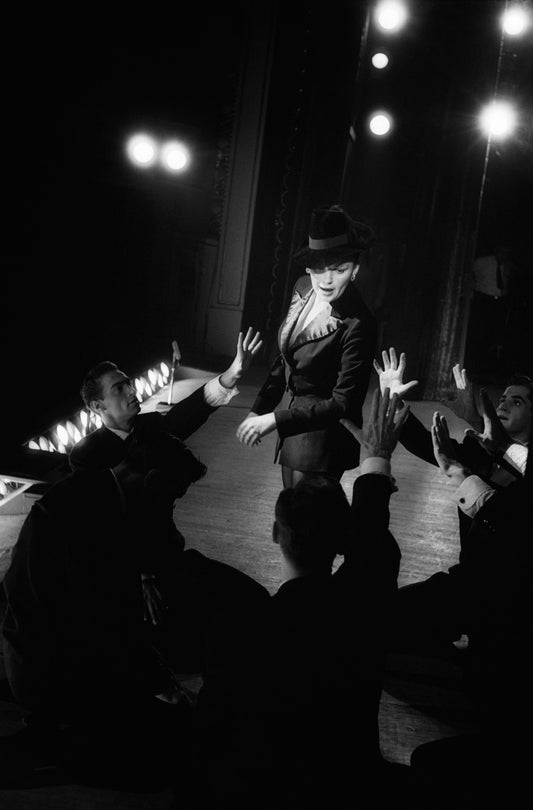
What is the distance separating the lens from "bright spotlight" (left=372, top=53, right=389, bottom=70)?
1302cm

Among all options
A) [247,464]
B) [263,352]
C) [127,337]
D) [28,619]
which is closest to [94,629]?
[28,619]

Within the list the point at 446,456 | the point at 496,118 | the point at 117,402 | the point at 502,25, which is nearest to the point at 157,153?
the point at 496,118

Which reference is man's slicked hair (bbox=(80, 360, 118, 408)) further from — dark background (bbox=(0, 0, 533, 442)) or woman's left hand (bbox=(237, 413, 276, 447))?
dark background (bbox=(0, 0, 533, 442))

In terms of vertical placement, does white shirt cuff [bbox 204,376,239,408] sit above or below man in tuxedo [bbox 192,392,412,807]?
above

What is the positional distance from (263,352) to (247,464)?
17.3 feet

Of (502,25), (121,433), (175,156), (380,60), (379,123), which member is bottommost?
(121,433)

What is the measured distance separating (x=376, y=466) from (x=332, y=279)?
1.62 metres

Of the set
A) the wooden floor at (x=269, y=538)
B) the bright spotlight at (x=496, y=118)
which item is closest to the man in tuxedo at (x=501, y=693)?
Result: the wooden floor at (x=269, y=538)

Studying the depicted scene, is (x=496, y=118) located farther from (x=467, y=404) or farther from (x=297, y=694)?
(x=297, y=694)

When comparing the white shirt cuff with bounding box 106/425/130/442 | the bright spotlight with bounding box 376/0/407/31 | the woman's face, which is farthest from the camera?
the bright spotlight with bounding box 376/0/407/31

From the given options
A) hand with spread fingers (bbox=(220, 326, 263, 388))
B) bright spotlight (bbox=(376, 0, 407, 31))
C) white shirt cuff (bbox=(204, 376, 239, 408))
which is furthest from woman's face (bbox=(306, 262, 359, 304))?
bright spotlight (bbox=(376, 0, 407, 31))

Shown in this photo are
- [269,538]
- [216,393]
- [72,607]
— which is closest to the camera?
[72,607]

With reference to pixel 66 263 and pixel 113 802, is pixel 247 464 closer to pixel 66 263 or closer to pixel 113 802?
pixel 66 263

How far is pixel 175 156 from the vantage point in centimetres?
1026
